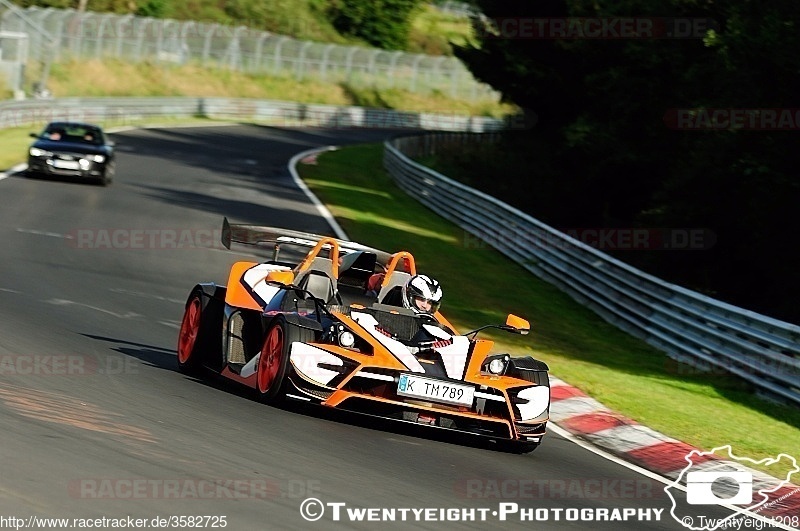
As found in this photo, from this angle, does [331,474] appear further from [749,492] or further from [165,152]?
[165,152]

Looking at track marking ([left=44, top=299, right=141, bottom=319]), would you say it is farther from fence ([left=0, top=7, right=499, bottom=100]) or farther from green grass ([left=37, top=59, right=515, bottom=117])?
fence ([left=0, top=7, right=499, bottom=100])

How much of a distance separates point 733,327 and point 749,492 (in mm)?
6976

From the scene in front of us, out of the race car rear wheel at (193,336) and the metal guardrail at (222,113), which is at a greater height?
the race car rear wheel at (193,336)

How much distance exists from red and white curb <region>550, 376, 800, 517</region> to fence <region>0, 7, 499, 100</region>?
47.7 m

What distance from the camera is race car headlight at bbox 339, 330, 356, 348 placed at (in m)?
10.2

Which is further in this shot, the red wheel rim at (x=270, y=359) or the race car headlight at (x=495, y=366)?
the race car headlight at (x=495, y=366)

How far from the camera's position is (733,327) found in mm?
16781

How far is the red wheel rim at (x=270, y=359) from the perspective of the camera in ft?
Answer: 33.9

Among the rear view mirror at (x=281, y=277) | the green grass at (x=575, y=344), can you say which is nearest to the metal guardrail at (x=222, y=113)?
the green grass at (x=575, y=344)

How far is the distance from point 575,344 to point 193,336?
7.90m
